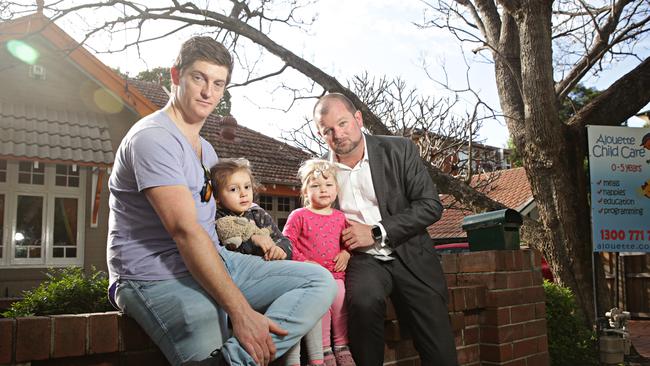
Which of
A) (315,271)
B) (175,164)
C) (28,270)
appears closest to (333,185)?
(315,271)

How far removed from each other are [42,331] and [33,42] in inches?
387

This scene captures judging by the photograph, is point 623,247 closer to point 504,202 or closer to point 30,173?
point 30,173

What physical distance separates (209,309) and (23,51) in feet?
32.2

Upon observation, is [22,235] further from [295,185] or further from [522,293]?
[522,293]

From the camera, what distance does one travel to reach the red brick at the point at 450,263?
156 inches

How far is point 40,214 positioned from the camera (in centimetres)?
1006

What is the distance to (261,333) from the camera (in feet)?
6.39

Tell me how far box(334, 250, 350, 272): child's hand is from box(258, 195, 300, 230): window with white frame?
1150cm

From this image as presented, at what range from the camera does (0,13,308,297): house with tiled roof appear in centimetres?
944

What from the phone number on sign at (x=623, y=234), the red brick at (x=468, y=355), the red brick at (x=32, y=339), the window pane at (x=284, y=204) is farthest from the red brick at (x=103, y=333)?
the window pane at (x=284, y=204)

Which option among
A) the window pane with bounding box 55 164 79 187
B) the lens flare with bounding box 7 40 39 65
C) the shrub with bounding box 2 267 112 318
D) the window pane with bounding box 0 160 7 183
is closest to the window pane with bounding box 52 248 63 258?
the window pane with bounding box 55 164 79 187

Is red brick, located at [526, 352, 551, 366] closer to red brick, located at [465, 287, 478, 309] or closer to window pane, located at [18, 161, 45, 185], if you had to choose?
red brick, located at [465, 287, 478, 309]

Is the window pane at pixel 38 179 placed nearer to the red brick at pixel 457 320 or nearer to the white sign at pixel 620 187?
the red brick at pixel 457 320

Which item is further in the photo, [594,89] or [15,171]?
[594,89]
